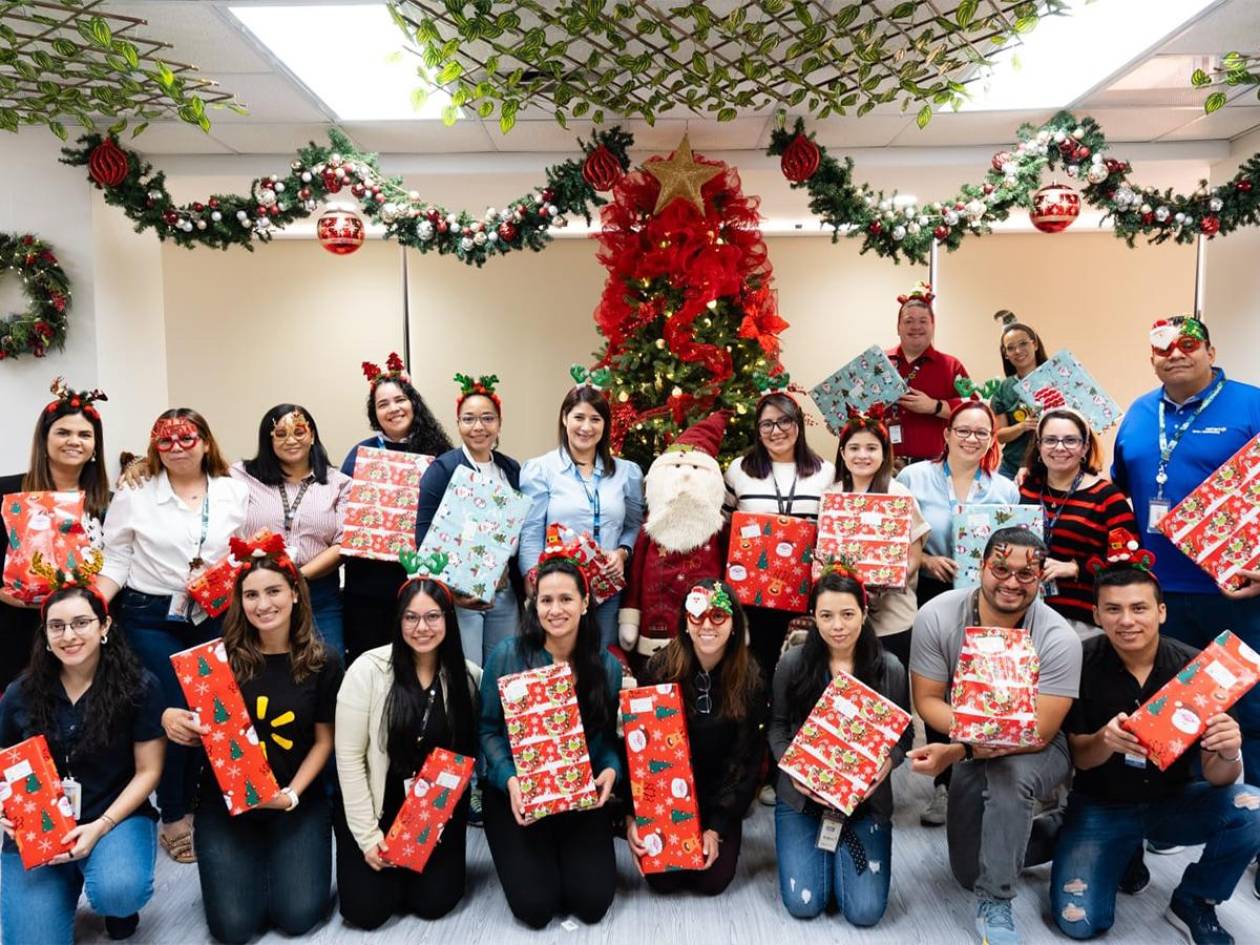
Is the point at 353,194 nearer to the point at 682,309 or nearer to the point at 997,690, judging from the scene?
the point at 682,309

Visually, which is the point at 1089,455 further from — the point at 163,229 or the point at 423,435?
the point at 163,229

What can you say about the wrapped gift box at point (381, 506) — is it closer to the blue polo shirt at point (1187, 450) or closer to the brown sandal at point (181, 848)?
the brown sandal at point (181, 848)

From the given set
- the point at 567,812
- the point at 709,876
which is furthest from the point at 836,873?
the point at 567,812

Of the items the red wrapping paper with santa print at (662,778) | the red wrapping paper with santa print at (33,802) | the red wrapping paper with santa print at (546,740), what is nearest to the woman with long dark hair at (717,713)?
the red wrapping paper with santa print at (662,778)

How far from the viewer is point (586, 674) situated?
2797 mm

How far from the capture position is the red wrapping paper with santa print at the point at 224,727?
8.09 feet

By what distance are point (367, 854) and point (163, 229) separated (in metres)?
3.84

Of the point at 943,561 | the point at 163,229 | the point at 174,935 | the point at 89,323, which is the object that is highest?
the point at 163,229

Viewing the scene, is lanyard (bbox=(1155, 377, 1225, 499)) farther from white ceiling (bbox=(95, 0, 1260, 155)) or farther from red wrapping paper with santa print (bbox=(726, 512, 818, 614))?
white ceiling (bbox=(95, 0, 1260, 155))

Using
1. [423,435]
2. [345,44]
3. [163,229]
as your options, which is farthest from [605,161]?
[163,229]

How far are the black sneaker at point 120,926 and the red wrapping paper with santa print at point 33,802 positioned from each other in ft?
0.98

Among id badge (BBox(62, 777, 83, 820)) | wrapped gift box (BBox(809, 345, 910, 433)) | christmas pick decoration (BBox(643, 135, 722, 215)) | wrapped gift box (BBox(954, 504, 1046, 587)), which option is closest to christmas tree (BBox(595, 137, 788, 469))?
christmas pick decoration (BBox(643, 135, 722, 215))

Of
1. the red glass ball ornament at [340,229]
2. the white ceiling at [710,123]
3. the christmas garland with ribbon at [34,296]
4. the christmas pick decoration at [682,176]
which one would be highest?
the white ceiling at [710,123]

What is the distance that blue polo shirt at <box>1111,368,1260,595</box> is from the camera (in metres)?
3.10
